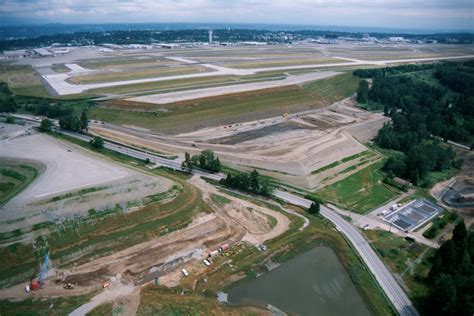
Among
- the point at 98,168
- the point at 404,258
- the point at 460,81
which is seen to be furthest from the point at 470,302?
the point at 460,81

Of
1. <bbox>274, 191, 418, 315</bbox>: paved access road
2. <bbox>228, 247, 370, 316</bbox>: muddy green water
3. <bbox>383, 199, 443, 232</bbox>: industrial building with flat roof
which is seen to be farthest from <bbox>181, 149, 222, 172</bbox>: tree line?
<bbox>383, 199, 443, 232</bbox>: industrial building with flat roof

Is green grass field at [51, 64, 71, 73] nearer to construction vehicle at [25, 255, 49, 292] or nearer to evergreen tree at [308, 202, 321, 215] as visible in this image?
construction vehicle at [25, 255, 49, 292]

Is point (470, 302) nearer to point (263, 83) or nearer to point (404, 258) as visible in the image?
point (404, 258)

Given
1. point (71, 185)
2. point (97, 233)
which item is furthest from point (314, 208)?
point (71, 185)

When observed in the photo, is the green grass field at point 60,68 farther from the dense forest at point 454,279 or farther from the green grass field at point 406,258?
the dense forest at point 454,279

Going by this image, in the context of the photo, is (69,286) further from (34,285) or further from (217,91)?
(217,91)

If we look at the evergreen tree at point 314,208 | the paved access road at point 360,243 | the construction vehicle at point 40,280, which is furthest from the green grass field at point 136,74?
the evergreen tree at point 314,208
